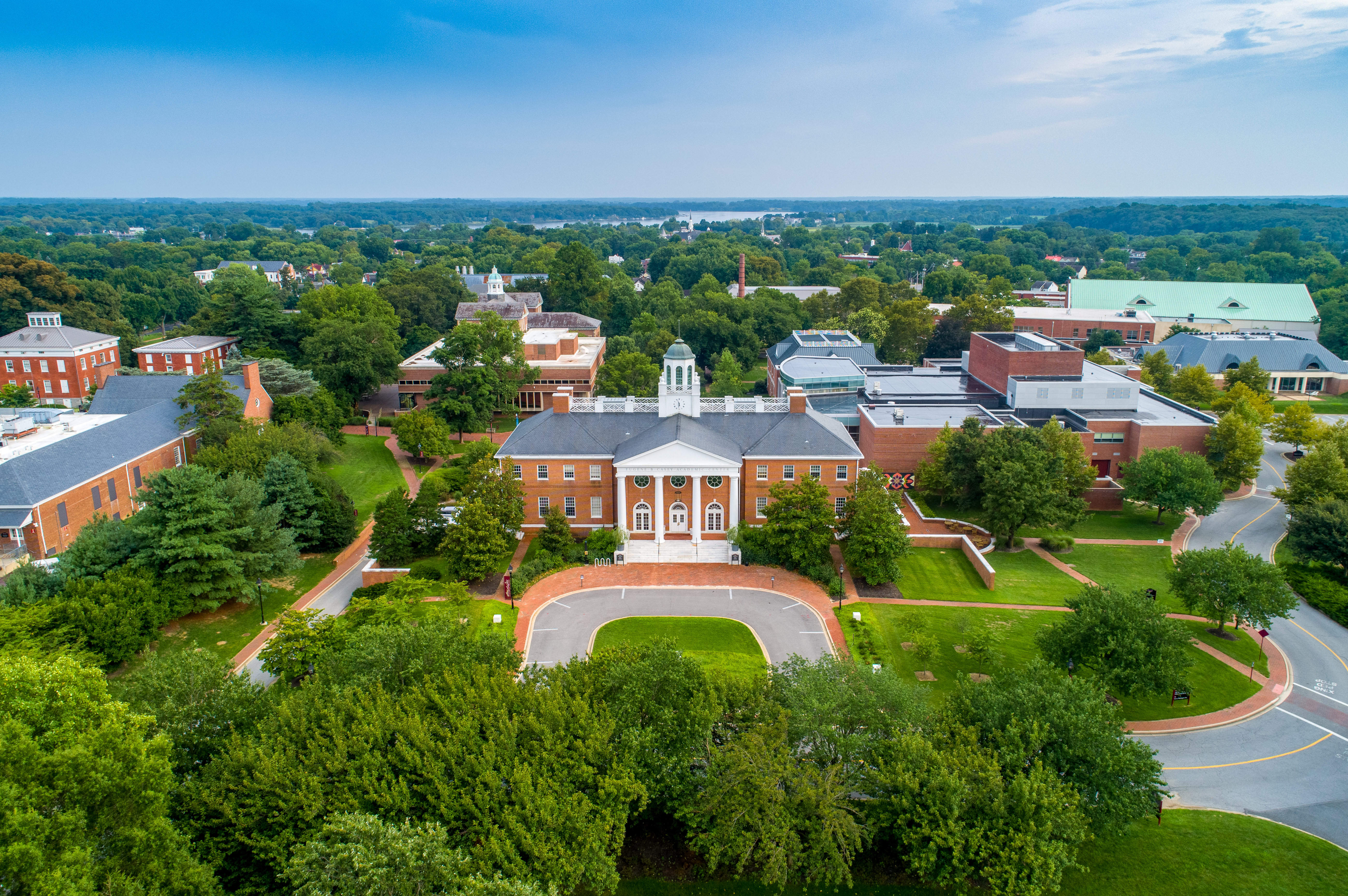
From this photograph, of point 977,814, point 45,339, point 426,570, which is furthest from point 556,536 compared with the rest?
point 45,339

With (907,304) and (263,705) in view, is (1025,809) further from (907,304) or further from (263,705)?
(907,304)

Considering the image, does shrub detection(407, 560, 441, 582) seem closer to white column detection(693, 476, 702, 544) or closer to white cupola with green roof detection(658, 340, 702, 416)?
white column detection(693, 476, 702, 544)

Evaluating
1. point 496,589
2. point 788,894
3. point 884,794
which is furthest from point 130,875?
point 496,589

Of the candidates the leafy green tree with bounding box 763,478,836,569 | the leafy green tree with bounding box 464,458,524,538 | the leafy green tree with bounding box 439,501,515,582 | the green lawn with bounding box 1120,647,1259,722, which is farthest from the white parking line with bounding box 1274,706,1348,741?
the leafy green tree with bounding box 464,458,524,538

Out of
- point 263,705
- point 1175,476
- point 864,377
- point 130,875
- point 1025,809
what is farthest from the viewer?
point 864,377

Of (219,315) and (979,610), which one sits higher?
(219,315)

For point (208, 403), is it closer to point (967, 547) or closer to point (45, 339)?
point (45, 339)
